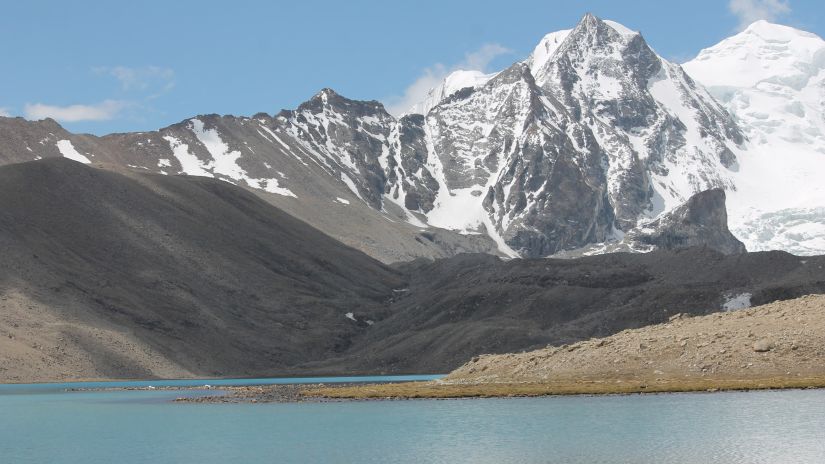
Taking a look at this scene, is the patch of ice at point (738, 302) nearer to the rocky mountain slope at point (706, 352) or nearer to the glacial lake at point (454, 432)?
the rocky mountain slope at point (706, 352)

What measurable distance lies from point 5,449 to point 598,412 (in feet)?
137

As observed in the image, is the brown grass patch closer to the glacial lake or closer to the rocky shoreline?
the rocky shoreline

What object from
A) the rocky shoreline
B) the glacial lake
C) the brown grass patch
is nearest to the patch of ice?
the rocky shoreline

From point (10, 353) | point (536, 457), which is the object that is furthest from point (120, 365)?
point (536, 457)

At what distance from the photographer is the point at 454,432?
78.6 m

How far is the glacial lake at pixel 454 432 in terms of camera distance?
216 feet

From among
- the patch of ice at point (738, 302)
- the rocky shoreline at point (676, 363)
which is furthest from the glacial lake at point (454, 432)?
the patch of ice at point (738, 302)

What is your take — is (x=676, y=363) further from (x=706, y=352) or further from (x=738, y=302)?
(x=738, y=302)

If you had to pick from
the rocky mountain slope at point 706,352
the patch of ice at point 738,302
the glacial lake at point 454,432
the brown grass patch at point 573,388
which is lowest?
the glacial lake at point 454,432

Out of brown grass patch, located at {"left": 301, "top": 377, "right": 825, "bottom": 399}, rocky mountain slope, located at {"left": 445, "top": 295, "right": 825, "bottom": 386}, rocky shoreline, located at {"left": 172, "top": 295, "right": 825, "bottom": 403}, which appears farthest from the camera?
rocky mountain slope, located at {"left": 445, "top": 295, "right": 825, "bottom": 386}

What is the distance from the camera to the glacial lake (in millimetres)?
65812

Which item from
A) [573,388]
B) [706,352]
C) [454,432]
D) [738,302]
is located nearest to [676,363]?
[706,352]

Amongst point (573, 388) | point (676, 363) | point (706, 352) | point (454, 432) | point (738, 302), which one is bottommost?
point (454, 432)

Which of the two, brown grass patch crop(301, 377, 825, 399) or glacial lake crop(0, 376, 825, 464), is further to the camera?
brown grass patch crop(301, 377, 825, 399)
